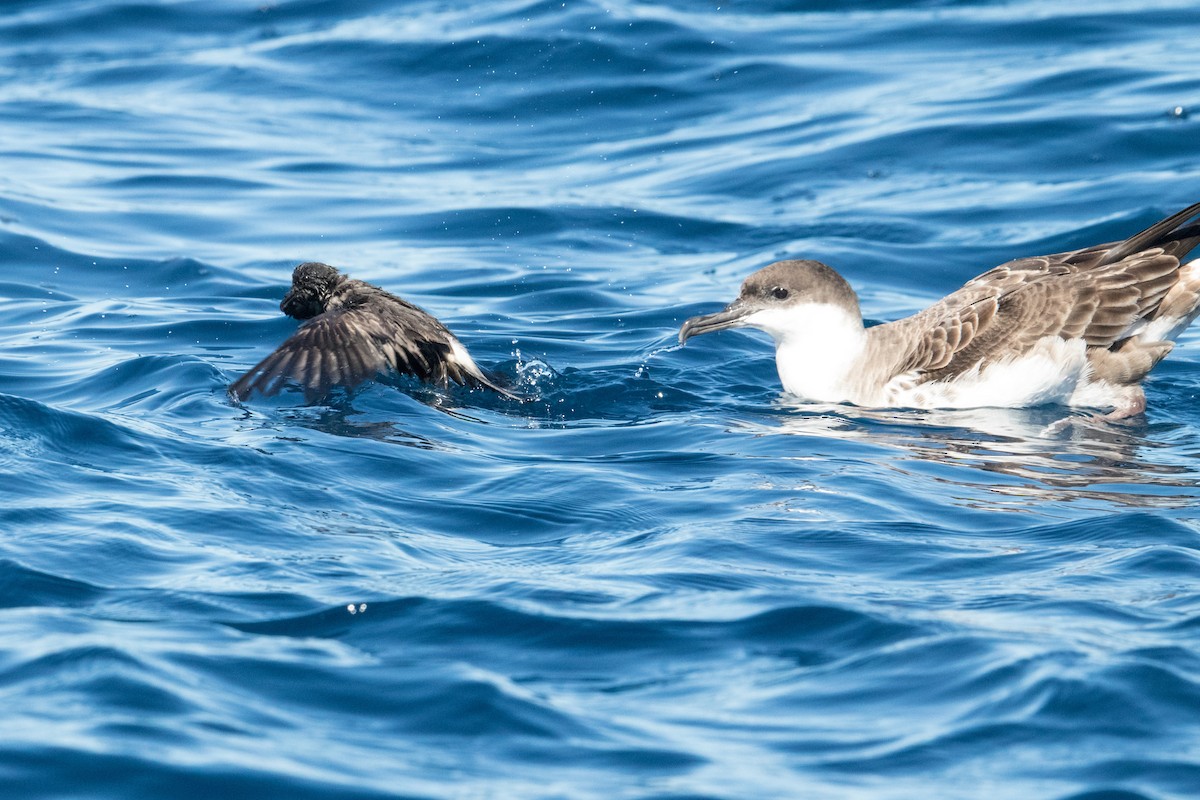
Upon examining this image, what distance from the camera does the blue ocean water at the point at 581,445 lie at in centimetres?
425

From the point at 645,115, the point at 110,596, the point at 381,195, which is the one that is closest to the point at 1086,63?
the point at 645,115

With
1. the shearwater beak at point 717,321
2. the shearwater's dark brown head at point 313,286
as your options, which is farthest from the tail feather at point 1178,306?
the shearwater's dark brown head at point 313,286

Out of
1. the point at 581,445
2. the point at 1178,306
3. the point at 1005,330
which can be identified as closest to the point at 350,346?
the point at 581,445

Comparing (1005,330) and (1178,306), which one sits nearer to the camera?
(1005,330)

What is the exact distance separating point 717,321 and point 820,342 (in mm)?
554

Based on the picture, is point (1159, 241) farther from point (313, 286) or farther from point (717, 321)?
point (313, 286)

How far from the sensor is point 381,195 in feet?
41.0

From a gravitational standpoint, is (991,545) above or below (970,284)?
below

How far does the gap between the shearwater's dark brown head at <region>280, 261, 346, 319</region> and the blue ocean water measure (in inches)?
21.4

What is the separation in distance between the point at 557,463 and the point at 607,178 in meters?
6.22

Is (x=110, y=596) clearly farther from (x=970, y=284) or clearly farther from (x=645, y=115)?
(x=645, y=115)

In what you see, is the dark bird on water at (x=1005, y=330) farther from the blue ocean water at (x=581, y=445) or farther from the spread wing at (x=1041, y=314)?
the blue ocean water at (x=581, y=445)

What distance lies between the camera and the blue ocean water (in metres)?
4.25

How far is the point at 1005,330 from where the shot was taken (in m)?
7.79
